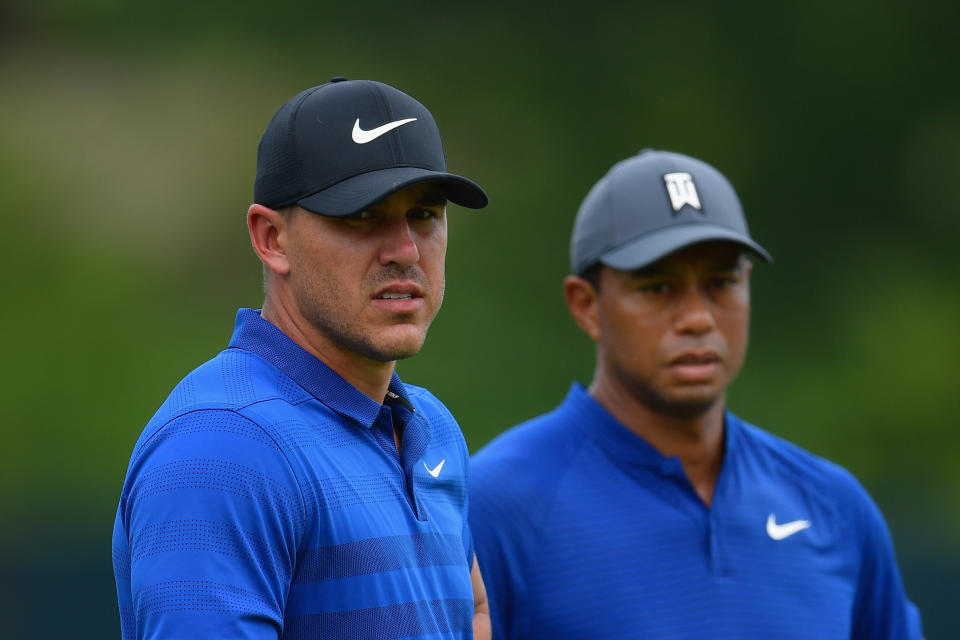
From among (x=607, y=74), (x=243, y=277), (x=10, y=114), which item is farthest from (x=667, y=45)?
(x=10, y=114)

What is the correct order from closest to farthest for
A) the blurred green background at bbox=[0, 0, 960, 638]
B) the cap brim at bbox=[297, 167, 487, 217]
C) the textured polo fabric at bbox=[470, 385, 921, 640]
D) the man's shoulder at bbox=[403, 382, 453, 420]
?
1. the cap brim at bbox=[297, 167, 487, 217]
2. the man's shoulder at bbox=[403, 382, 453, 420]
3. the textured polo fabric at bbox=[470, 385, 921, 640]
4. the blurred green background at bbox=[0, 0, 960, 638]

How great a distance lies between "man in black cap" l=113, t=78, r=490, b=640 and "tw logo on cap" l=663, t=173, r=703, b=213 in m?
0.88

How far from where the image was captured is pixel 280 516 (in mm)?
1654

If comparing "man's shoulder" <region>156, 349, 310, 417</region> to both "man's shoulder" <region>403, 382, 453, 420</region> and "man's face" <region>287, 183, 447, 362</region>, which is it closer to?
"man's face" <region>287, 183, 447, 362</region>

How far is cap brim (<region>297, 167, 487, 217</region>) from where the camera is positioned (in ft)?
5.99

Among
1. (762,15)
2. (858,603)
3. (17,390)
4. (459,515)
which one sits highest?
(762,15)

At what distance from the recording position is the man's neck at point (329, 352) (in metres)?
1.94

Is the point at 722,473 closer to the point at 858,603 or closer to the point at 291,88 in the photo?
the point at 858,603

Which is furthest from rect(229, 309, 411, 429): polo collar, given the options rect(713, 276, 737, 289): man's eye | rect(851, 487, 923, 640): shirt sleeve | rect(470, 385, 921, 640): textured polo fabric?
rect(851, 487, 923, 640): shirt sleeve

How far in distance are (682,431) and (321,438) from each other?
118 cm

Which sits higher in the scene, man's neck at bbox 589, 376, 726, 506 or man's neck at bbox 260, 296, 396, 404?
man's neck at bbox 260, 296, 396, 404

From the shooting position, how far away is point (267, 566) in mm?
1633

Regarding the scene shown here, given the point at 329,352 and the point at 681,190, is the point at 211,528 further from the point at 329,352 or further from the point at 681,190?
the point at 681,190

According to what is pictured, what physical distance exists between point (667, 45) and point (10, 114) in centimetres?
537
